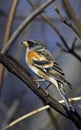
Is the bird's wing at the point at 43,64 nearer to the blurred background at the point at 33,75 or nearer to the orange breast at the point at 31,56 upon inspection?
the orange breast at the point at 31,56

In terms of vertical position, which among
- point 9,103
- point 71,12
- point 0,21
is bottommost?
point 9,103

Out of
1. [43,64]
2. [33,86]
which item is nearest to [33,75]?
[43,64]

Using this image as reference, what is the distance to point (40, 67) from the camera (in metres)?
1.99

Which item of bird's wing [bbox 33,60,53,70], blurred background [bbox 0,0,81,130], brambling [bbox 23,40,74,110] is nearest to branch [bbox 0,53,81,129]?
brambling [bbox 23,40,74,110]

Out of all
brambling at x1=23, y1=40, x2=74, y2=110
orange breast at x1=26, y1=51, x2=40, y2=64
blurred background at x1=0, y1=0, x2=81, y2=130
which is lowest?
blurred background at x1=0, y1=0, x2=81, y2=130

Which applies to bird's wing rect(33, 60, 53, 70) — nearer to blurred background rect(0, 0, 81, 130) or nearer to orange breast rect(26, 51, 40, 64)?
orange breast rect(26, 51, 40, 64)

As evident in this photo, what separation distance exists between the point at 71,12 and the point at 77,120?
1.27 feet

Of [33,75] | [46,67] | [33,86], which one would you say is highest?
[33,86]

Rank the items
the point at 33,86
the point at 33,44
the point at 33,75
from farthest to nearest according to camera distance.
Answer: the point at 33,75 < the point at 33,44 < the point at 33,86

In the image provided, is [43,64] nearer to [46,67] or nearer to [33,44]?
[46,67]

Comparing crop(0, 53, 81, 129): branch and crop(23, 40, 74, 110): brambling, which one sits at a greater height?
crop(0, 53, 81, 129): branch

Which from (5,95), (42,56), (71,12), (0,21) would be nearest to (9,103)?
(5,95)

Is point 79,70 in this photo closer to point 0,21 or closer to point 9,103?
point 9,103

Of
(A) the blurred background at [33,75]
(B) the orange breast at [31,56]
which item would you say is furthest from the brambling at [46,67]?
(A) the blurred background at [33,75]
